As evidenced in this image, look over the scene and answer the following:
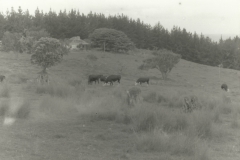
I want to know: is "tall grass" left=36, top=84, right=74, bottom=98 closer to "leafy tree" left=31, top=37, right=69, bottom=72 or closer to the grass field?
the grass field

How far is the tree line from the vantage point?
85.1 m

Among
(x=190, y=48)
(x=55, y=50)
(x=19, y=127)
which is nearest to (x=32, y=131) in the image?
(x=19, y=127)

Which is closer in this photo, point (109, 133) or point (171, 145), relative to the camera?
point (171, 145)

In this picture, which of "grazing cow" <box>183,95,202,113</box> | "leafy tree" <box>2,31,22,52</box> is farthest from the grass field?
"leafy tree" <box>2,31,22,52</box>

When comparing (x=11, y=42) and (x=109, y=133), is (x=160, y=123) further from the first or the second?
(x=11, y=42)

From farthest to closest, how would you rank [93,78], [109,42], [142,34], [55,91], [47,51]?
1. [142,34]
2. [109,42]
3. [93,78]
4. [47,51]
5. [55,91]

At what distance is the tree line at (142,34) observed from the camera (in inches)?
3349

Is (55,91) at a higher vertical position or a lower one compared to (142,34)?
lower

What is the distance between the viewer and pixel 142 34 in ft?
325

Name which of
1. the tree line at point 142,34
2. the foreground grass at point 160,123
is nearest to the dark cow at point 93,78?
the foreground grass at point 160,123

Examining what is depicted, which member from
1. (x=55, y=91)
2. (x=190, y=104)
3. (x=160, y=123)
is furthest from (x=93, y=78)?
(x=160, y=123)

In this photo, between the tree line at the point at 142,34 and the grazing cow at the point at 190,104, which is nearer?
the grazing cow at the point at 190,104

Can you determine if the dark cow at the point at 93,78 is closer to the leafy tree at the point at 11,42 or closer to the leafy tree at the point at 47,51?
the leafy tree at the point at 47,51

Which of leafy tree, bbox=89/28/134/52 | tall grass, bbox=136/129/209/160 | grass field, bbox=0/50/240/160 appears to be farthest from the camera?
leafy tree, bbox=89/28/134/52
